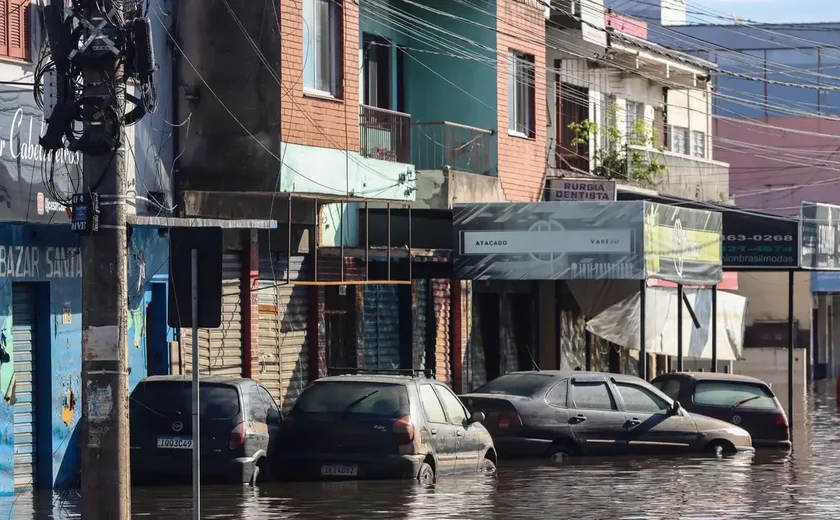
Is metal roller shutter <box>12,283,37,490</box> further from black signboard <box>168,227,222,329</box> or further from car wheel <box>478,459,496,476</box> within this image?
black signboard <box>168,227,222,329</box>

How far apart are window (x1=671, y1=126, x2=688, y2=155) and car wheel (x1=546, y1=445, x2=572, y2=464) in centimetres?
2389

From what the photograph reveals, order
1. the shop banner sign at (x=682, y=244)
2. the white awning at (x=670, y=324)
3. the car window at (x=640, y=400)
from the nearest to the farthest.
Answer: the car window at (x=640, y=400) → the shop banner sign at (x=682, y=244) → the white awning at (x=670, y=324)

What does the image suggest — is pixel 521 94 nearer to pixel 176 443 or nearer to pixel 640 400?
pixel 640 400

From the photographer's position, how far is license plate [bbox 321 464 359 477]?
18.3 m

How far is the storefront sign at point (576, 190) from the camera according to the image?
109 feet

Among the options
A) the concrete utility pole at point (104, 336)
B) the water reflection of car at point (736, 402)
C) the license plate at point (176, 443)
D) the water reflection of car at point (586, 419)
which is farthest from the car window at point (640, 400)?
the concrete utility pole at point (104, 336)

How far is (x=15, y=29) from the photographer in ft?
61.2

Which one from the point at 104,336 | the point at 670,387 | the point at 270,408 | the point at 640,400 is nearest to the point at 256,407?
the point at 270,408

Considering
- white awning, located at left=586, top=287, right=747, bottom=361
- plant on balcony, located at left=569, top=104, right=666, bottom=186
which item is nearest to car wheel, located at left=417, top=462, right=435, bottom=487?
white awning, located at left=586, top=287, right=747, bottom=361

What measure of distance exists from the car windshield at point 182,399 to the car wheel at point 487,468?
3.66 m

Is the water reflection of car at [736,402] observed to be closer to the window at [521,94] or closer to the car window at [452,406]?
the car window at [452,406]

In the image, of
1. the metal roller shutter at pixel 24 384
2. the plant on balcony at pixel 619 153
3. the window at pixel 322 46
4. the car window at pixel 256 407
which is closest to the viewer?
the car window at pixel 256 407

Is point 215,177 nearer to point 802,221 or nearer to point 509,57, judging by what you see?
point 509,57

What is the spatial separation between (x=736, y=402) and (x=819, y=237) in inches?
280
